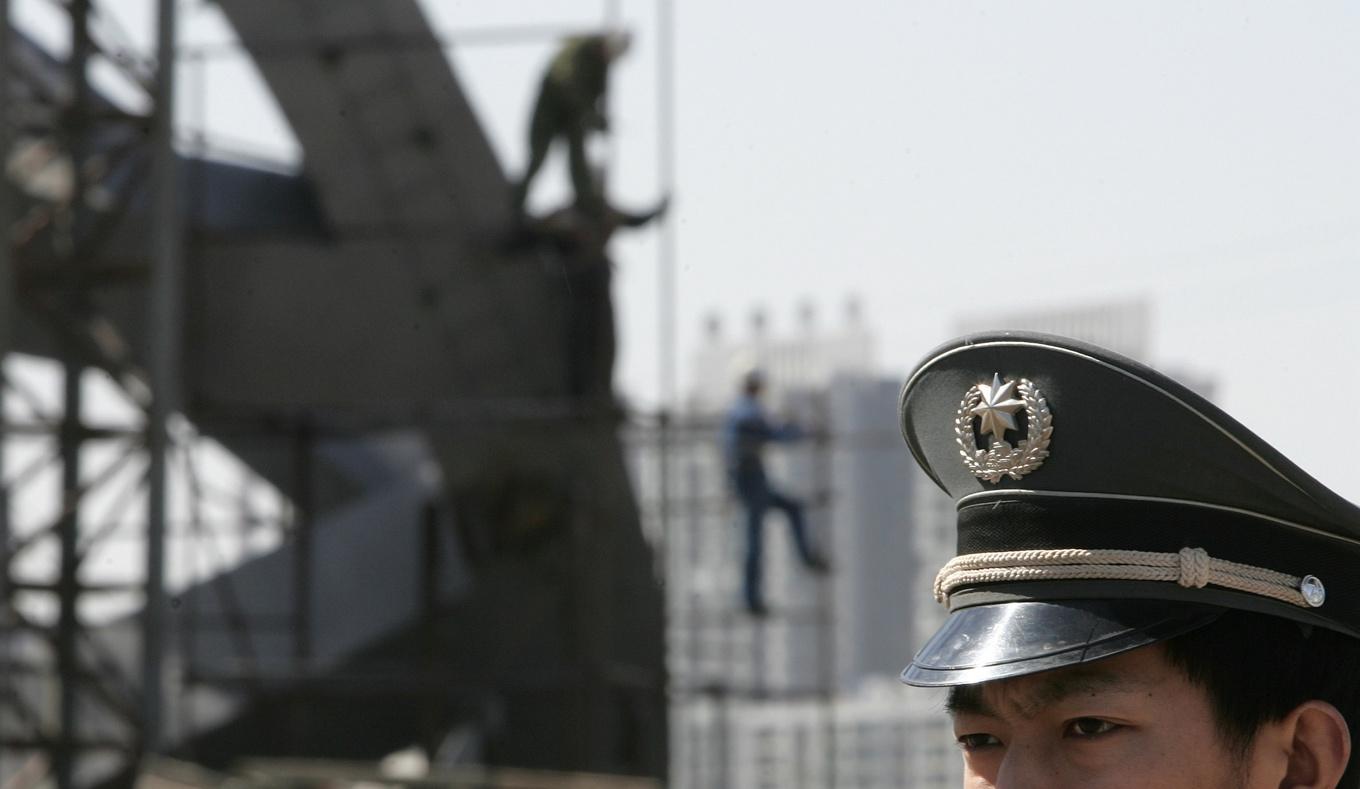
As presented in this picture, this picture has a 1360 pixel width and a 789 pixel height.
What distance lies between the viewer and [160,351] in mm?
8500

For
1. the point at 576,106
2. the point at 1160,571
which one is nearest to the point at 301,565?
the point at 576,106

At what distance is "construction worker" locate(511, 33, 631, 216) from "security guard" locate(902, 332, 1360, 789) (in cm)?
747

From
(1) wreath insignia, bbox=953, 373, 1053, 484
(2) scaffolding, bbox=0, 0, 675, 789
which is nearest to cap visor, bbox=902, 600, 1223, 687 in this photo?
(1) wreath insignia, bbox=953, 373, 1053, 484

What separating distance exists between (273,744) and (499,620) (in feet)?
4.19

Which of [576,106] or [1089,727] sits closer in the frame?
[1089,727]

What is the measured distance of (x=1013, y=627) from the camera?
1.43 meters

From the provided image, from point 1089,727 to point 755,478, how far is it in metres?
8.59

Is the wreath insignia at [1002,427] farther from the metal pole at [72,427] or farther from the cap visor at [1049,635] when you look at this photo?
the metal pole at [72,427]

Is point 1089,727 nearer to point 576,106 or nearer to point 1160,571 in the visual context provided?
point 1160,571

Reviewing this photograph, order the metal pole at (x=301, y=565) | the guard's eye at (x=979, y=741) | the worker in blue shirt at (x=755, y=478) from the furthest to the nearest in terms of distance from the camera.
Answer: the metal pole at (x=301, y=565)
the worker in blue shirt at (x=755, y=478)
the guard's eye at (x=979, y=741)

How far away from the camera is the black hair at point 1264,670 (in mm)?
1380

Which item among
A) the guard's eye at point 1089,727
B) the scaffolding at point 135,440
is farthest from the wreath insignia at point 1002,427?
the scaffolding at point 135,440

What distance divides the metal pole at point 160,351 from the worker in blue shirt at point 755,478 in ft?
8.34

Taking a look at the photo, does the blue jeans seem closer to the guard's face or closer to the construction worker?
the construction worker
